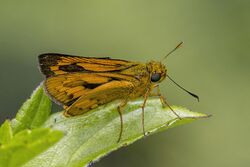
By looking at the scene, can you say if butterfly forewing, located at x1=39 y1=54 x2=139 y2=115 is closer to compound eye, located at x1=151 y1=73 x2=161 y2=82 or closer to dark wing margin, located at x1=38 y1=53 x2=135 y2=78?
dark wing margin, located at x1=38 y1=53 x2=135 y2=78

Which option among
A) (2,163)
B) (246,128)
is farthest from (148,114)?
(246,128)

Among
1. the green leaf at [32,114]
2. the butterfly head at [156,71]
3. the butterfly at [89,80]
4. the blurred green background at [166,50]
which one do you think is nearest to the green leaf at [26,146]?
the green leaf at [32,114]

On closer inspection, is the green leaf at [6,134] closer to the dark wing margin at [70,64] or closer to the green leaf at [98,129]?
the green leaf at [98,129]

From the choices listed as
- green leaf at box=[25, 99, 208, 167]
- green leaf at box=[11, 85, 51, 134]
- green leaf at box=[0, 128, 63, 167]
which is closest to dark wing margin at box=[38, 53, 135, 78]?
green leaf at box=[25, 99, 208, 167]

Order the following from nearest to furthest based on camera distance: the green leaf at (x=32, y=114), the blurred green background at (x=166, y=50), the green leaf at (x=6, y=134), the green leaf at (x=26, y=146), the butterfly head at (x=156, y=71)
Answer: the green leaf at (x=26, y=146), the green leaf at (x=6, y=134), the green leaf at (x=32, y=114), the butterfly head at (x=156, y=71), the blurred green background at (x=166, y=50)

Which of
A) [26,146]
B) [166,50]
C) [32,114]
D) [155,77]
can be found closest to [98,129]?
[32,114]

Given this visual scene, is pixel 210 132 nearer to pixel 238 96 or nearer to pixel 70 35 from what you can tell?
pixel 238 96

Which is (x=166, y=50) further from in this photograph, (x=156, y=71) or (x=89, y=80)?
(x=89, y=80)
